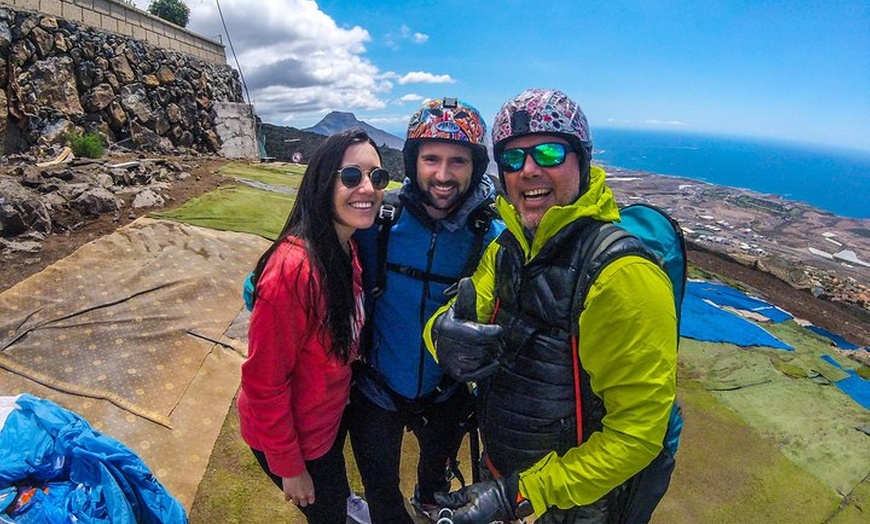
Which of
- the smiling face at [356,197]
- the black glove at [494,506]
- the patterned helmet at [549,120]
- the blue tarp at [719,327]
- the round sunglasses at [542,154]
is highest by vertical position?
the patterned helmet at [549,120]

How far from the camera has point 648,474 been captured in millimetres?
1822

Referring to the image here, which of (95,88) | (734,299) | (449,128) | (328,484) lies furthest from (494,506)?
(95,88)

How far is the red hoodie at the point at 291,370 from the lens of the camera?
6.38 ft

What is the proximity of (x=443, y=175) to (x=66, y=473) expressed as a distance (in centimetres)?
261

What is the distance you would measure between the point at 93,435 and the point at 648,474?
295 cm

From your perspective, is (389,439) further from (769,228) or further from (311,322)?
(769,228)

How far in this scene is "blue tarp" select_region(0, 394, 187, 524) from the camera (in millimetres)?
2139

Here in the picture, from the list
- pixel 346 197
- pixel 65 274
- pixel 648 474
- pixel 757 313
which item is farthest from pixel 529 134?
pixel 757 313

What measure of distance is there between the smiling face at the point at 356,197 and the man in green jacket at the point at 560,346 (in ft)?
2.16

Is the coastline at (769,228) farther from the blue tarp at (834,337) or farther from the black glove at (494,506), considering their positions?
the black glove at (494,506)

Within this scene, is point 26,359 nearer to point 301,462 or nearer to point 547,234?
point 301,462

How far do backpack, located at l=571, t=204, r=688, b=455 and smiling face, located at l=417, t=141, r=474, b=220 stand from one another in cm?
87

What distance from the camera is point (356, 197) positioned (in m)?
2.19

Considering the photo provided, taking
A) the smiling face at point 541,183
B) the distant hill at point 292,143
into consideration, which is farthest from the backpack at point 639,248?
the distant hill at point 292,143
